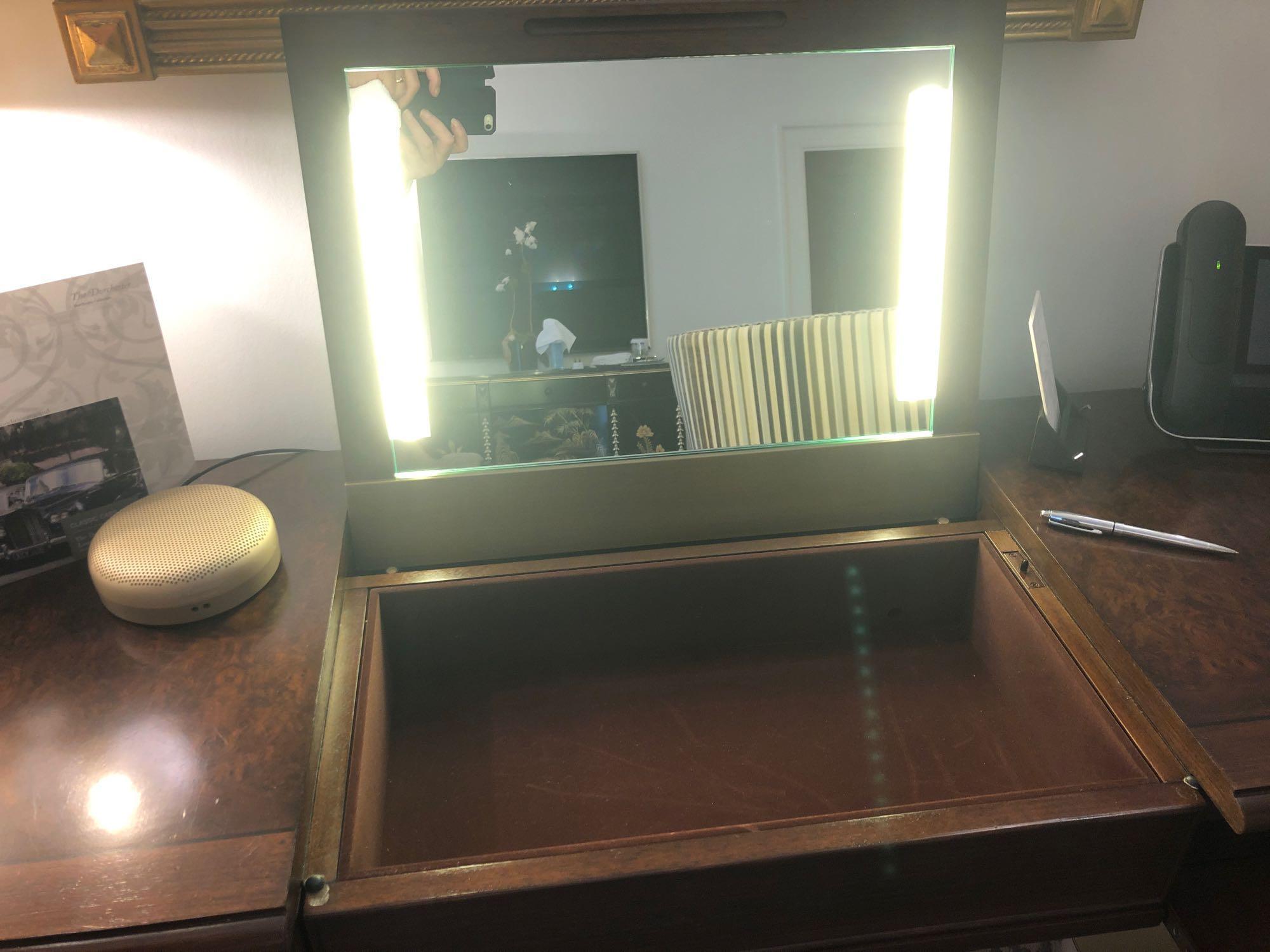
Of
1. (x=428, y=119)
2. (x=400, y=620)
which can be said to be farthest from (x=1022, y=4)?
(x=400, y=620)

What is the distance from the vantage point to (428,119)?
0.70 metres

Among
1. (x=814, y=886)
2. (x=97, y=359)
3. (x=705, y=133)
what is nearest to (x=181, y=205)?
(x=97, y=359)

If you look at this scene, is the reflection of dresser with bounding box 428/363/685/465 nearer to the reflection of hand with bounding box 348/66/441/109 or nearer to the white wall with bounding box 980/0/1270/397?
the reflection of hand with bounding box 348/66/441/109

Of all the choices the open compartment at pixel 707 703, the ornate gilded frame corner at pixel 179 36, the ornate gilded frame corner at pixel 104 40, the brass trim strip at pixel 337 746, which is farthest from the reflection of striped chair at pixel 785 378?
the ornate gilded frame corner at pixel 104 40

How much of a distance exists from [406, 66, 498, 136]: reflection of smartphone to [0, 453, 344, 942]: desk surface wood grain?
38 centimetres

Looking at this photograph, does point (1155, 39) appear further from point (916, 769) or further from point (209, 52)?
point (209, 52)

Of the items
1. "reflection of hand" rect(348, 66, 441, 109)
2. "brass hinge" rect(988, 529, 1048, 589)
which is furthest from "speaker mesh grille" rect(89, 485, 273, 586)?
"brass hinge" rect(988, 529, 1048, 589)

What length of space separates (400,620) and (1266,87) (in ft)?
3.81

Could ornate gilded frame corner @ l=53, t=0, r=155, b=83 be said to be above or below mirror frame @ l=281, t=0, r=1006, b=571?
above

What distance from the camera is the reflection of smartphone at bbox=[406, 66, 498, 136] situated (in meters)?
0.69

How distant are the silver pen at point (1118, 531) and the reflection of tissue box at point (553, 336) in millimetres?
458

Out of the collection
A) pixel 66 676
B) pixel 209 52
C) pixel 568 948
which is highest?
pixel 209 52

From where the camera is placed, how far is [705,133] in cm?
74

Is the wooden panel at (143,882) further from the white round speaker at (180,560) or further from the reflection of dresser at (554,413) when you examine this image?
the reflection of dresser at (554,413)
